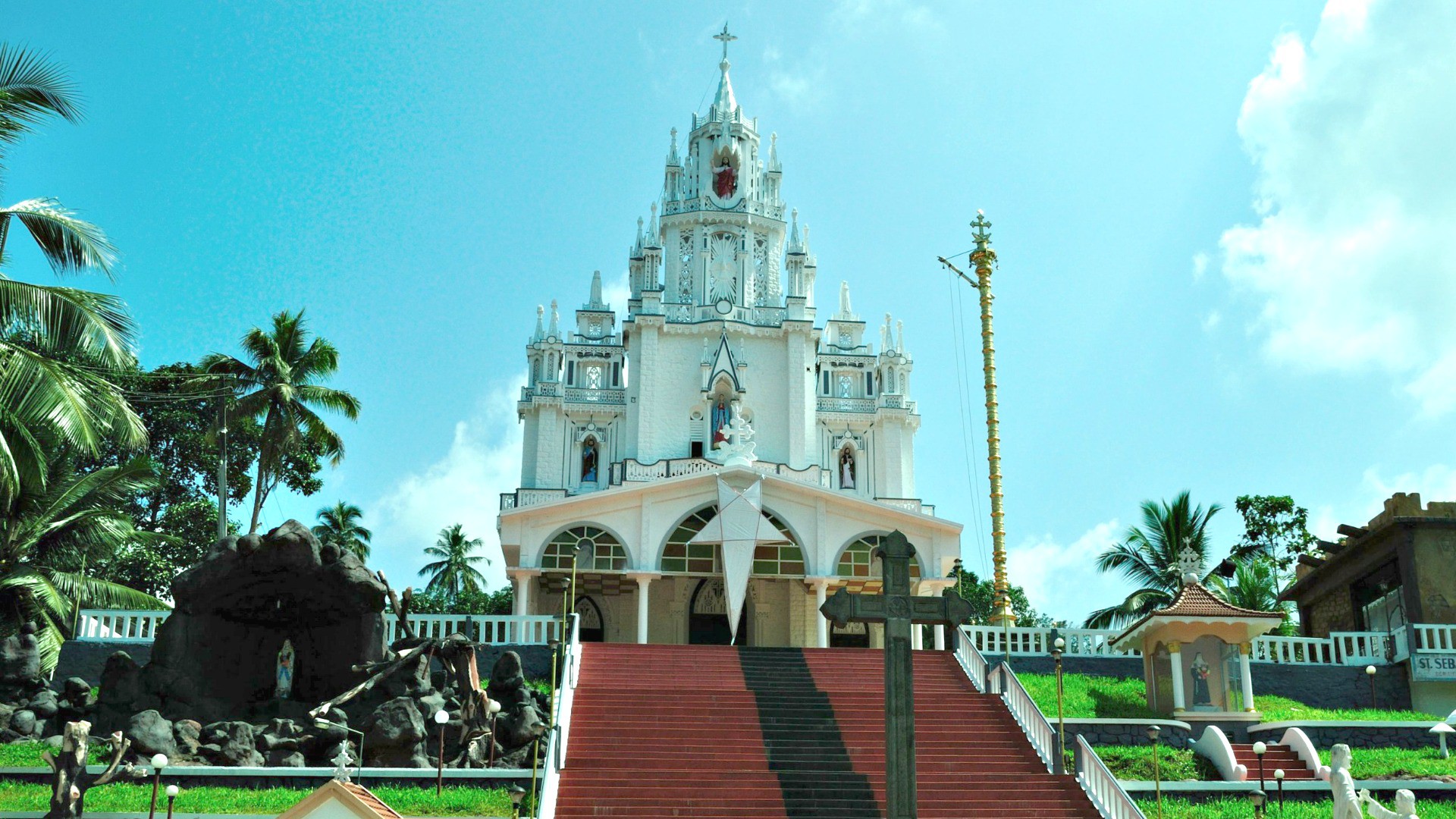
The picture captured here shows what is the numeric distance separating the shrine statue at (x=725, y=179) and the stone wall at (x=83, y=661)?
2920 centimetres

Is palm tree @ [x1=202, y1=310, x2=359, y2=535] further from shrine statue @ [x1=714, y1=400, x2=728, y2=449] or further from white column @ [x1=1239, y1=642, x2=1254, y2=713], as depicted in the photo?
white column @ [x1=1239, y1=642, x2=1254, y2=713]

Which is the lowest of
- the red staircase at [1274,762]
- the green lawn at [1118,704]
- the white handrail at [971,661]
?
the red staircase at [1274,762]

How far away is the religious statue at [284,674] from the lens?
26375mm

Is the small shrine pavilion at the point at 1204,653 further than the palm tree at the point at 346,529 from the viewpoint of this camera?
No

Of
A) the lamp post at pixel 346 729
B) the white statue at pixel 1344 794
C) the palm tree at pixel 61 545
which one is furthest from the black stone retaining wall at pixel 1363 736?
the palm tree at pixel 61 545

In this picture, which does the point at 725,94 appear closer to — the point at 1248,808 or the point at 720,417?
the point at 720,417

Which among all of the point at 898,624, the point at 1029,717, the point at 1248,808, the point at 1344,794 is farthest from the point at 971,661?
the point at 898,624

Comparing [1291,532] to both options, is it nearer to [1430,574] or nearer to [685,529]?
[1430,574]

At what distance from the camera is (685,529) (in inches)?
1406

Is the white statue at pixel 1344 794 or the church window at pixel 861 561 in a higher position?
the church window at pixel 861 561

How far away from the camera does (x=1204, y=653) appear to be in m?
25.7

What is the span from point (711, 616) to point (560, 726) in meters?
20.0

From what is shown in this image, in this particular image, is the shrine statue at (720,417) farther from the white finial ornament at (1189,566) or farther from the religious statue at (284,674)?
the religious statue at (284,674)

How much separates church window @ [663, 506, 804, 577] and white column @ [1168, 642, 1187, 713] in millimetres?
11952
